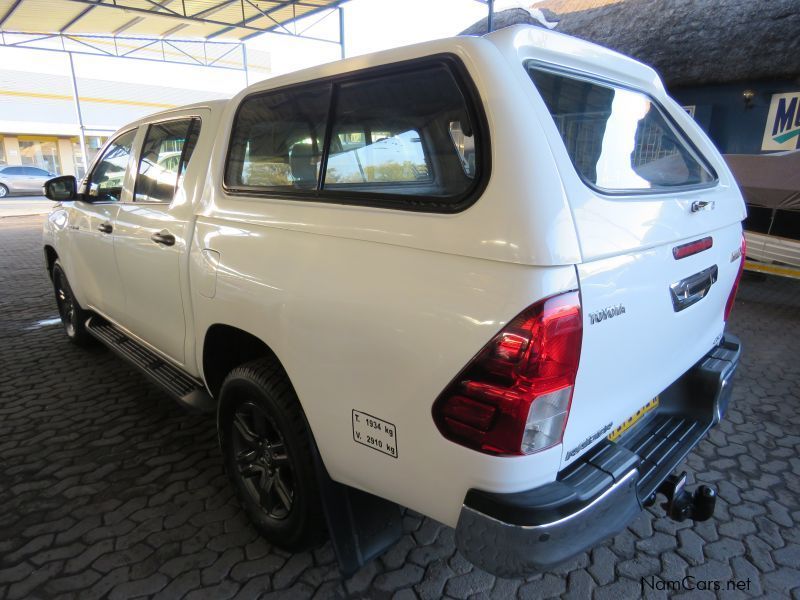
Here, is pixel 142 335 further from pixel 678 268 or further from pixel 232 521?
pixel 678 268

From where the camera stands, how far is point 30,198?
23594mm

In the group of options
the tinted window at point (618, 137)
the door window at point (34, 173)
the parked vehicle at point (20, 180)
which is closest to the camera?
the tinted window at point (618, 137)

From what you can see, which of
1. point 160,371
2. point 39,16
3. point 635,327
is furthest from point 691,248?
point 39,16

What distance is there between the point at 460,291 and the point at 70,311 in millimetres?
4664

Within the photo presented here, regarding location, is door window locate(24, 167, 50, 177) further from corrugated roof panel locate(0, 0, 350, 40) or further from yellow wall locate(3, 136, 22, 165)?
corrugated roof panel locate(0, 0, 350, 40)

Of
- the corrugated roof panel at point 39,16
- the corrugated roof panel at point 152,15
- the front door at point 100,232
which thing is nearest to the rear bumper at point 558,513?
the front door at point 100,232

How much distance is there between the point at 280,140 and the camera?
7.59 ft

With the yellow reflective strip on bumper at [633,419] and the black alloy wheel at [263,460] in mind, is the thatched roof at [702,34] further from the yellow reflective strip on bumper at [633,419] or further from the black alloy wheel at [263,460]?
the black alloy wheel at [263,460]

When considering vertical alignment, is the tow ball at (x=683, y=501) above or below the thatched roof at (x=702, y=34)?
below

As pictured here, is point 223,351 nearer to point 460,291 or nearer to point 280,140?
point 280,140

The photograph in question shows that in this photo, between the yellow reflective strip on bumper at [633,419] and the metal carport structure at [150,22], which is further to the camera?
the metal carport structure at [150,22]

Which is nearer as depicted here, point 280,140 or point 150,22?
point 280,140

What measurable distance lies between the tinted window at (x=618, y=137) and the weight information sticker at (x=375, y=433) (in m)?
0.98

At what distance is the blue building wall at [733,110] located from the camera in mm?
11023
